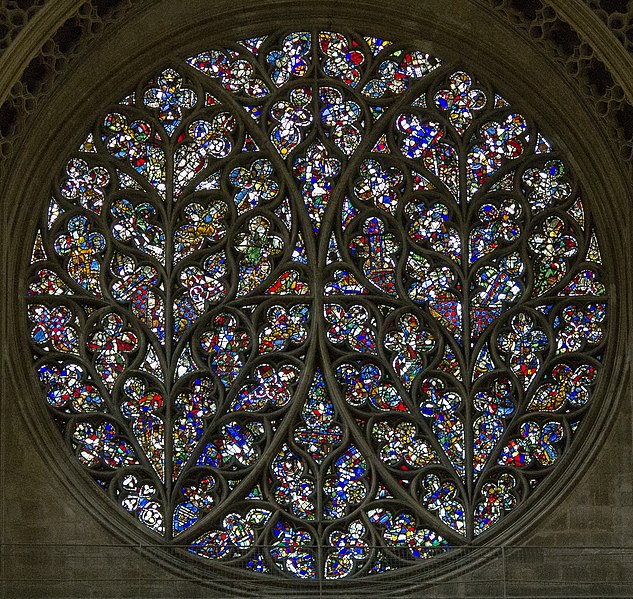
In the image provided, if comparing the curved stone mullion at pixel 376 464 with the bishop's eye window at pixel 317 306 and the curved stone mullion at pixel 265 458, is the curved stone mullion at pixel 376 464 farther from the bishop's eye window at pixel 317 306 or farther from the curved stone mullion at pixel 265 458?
the curved stone mullion at pixel 265 458

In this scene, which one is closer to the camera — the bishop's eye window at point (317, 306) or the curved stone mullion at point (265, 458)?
the curved stone mullion at point (265, 458)

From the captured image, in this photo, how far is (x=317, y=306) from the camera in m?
16.8

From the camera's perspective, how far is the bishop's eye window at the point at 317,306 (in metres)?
16.5

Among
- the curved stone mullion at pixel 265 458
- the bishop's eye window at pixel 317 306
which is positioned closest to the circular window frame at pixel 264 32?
the bishop's eye window at pixel 317 306

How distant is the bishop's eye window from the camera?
16.5m

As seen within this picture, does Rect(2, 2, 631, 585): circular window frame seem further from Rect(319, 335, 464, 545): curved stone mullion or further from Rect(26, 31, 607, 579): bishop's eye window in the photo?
Rect(319, 335, 464, 545): curved stone mullion

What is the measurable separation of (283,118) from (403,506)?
3324mm

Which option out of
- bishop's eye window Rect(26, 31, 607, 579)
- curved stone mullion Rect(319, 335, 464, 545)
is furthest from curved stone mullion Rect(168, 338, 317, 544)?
curved stone mullion Rect(319, 335, 464, 545)

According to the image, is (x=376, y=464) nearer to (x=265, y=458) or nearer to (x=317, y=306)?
(x=265, y=458)

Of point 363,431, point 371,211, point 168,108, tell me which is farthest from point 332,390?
point 168,108

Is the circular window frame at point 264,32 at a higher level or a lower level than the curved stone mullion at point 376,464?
higher

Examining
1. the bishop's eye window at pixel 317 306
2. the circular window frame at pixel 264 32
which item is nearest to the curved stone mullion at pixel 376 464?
the bishop's eye window at pixel 317 306

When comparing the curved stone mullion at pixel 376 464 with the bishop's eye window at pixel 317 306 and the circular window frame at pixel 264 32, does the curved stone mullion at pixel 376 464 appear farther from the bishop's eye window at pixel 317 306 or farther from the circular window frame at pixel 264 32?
the circular window frame at pixel 264 32

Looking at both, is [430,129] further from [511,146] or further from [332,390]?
[332,390]
